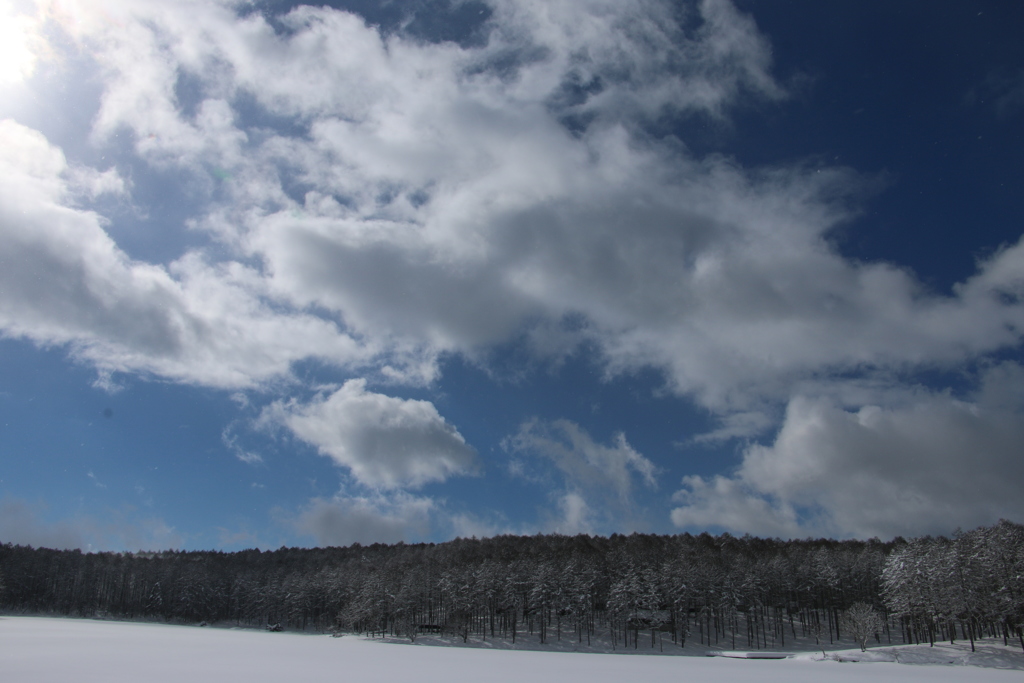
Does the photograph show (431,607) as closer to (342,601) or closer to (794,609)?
(342,601)

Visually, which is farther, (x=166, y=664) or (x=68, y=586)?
(x=68, y=586)

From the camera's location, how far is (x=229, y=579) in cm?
18400

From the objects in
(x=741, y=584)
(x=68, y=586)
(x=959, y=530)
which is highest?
(x=959, y=530)

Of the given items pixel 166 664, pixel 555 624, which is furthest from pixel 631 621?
pixel 166 664

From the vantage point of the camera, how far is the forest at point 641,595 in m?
90.9

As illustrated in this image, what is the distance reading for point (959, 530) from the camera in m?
95.0

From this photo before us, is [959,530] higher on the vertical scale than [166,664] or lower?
higher

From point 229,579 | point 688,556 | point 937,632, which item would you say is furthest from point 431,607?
point 937,632

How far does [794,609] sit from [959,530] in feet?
171

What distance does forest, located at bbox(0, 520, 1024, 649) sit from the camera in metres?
90.9

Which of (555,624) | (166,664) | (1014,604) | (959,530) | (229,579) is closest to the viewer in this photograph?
(166,664)

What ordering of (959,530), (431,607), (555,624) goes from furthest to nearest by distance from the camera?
(431,607)
(555,624)
(959,530)

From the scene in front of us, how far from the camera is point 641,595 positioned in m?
112

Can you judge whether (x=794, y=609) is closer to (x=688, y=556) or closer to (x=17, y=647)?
(x=688, y=556)
